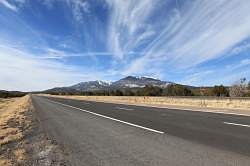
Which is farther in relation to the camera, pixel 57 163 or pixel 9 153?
pixel 9 153

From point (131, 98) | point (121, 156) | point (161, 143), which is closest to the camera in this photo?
point (121, 156)

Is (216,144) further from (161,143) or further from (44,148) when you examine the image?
(44,148)

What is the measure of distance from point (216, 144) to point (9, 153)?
596cm

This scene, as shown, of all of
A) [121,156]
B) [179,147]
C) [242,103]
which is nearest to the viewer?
[121,156]

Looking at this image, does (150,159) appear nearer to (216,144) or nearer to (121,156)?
(121,156)

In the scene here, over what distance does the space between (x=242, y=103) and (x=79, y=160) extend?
63.2ft

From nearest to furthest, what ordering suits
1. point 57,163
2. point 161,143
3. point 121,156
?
point 57,163 < point 121,156 < point 161,143

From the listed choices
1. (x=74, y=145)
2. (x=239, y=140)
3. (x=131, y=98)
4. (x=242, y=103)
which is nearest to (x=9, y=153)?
(x=74, y=145)

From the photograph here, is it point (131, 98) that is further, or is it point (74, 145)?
point (131, 98)

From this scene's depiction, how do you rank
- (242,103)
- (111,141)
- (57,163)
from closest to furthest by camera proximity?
(57,163) → (111,141) → (242,103)

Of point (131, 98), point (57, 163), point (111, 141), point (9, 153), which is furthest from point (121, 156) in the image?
point (131, 98)

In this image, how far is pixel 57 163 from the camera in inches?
244

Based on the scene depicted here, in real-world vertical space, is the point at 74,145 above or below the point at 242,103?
below

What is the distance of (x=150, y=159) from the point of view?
6.21 m
